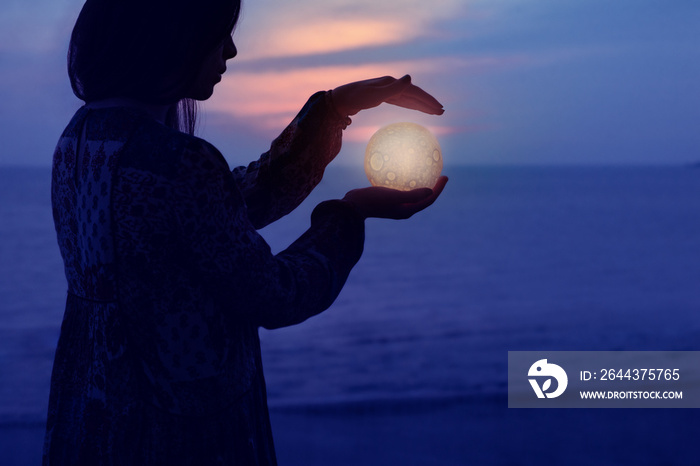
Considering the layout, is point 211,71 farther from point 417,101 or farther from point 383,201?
point 417,101

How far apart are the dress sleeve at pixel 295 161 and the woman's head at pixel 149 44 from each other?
394 millimetres

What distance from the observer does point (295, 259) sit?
4.09 feet

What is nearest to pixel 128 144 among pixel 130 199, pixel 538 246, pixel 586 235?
pixel 130 199

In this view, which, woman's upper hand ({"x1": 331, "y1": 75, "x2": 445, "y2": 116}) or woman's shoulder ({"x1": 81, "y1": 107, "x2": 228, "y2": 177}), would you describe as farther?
woman's upper hand ({"x1": 331, "y1": 75, "x2": 445, "y2": 116})

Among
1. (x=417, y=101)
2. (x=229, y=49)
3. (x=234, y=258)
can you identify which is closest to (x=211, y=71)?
(x=229, y=49)

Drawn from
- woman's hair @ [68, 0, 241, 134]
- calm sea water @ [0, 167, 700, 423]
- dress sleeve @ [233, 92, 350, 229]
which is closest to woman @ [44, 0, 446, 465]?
woman's hair @ [68, 0, 241, 134]

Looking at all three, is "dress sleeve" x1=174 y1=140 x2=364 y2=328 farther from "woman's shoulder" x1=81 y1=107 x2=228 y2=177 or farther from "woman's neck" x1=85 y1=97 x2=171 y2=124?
"woman's neck" x1=85 y1=97 x2=171 y2=124

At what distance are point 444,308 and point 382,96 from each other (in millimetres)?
7882

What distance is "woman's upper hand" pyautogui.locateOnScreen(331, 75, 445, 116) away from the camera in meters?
1.47

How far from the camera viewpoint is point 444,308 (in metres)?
9.12

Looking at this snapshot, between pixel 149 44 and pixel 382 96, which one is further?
pixel 382 96

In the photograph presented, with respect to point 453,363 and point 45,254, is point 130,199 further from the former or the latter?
point 45,254

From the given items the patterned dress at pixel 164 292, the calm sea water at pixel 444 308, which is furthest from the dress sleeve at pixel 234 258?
the calm sea water at pixel 444 308

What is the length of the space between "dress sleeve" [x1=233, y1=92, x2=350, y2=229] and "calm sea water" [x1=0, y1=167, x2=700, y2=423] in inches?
132
